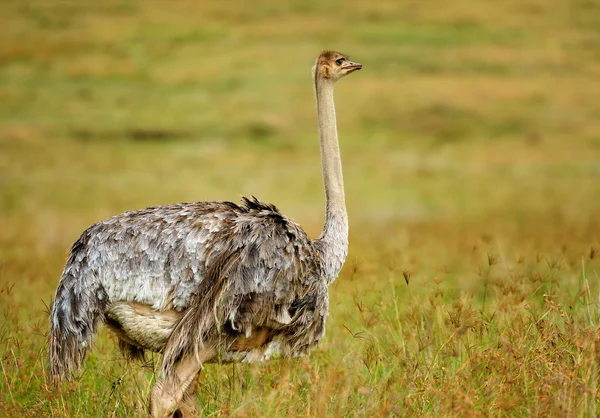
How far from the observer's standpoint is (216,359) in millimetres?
5367

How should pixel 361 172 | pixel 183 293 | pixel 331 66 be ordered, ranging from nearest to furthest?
1. pixel 183 293
2. pixel 331 66
3. pixel 361 172

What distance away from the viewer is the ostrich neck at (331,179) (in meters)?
6.05

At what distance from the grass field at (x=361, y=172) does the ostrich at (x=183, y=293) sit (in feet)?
0.80

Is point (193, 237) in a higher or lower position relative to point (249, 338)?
higher

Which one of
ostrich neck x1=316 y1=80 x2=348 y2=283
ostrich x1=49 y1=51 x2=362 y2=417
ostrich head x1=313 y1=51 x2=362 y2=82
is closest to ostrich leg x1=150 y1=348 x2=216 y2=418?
ostrich x1=49 y1=51 x2=362 y2=417

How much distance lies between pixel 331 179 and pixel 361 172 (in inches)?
852

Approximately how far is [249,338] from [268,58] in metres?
46.6

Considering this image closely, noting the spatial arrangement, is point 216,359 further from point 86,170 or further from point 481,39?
point 481,39

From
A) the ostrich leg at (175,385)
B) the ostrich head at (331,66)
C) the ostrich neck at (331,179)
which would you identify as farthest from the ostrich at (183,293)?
the ostrich head at (331,66)

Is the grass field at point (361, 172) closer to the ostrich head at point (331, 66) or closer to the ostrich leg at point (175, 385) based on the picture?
the ostrich leg at point (175, 385)

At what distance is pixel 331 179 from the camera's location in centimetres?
624

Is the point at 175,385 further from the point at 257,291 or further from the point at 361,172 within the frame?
the point at 361,172

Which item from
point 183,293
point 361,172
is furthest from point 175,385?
point 361,172

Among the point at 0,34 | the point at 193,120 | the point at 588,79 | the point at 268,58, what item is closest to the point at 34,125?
the point at 193,120
